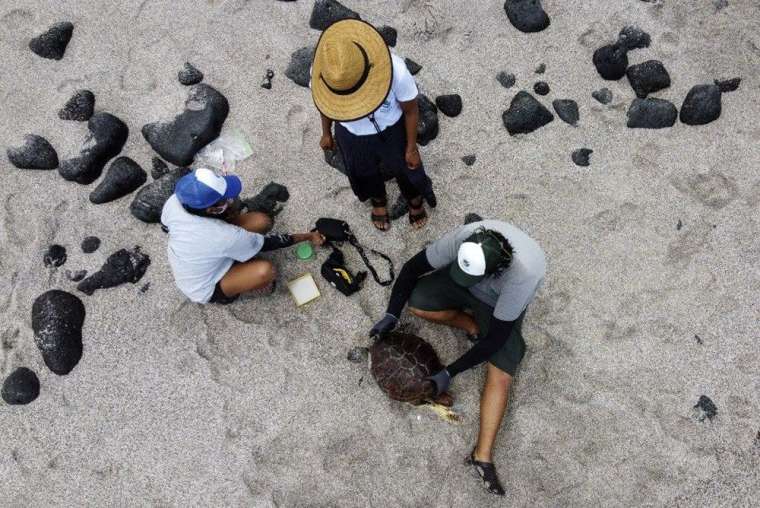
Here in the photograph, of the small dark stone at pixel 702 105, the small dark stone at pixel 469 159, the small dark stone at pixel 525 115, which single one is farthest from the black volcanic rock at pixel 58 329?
the small dark stone at pixel 702 105

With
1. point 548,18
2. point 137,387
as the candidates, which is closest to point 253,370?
point 137,387

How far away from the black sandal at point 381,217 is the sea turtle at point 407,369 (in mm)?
667

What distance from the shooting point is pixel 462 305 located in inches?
118

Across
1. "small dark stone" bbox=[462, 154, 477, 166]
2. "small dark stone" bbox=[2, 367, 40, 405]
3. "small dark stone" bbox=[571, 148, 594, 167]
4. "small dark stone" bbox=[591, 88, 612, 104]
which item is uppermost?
"small dark stone" bbox=[591, 88, 612, 104]

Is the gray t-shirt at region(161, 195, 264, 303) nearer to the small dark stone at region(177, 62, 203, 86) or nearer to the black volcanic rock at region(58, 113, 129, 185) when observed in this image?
the black volcanic rock at region(58, 113, 129, 185)

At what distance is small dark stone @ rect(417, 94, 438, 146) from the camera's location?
336 cm

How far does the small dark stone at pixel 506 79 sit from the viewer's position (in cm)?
350

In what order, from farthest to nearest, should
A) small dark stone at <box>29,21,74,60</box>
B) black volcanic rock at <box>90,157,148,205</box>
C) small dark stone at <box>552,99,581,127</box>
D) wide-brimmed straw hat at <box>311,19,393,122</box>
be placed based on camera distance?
1. small dark stone at <box>29,21,74,60</box>
2. small dark stone at <box>552,99,581,127</box>
3. black volcanic rock at <box>90,157,148,205</box>
4. wide-brimmed straw hat at <box>311,19,393,122</box>

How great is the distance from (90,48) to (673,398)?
4.11 metres

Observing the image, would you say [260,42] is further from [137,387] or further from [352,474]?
[352,474]

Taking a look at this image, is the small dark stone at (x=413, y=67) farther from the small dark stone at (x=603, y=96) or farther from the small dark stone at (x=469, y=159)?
the small dark stone at (x=603, y=96)

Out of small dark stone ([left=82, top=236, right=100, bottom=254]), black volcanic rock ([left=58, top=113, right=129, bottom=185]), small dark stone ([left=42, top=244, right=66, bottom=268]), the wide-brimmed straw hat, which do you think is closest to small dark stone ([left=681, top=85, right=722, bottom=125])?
the wide-brimmed straw hat

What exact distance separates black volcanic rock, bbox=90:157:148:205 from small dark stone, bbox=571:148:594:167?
264 centimetres

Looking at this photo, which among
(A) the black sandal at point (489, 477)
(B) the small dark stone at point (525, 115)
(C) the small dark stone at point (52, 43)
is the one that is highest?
(B) the small dark stone at point (525, 115)
